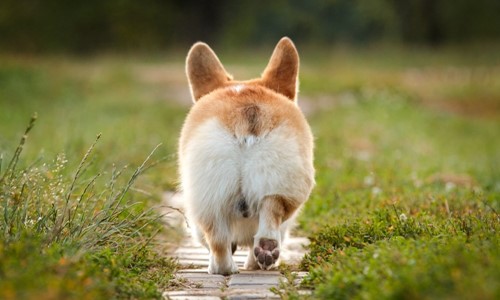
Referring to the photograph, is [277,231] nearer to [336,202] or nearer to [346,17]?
[336,202]

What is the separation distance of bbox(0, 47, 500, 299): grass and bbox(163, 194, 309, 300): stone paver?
154 millimetres

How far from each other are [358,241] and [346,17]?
3622 centimetres

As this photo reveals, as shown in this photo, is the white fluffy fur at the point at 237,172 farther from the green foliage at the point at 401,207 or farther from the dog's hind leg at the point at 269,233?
the green foliage at the point at 401,207

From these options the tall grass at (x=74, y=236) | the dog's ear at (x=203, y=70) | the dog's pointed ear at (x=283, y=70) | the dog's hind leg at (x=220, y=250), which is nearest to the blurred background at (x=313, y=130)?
the tall grass at (x=74, y=236)

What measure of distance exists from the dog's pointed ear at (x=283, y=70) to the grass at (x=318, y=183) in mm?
1126

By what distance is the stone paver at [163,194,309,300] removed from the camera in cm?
467

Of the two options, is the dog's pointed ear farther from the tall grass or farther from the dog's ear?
the tall grass

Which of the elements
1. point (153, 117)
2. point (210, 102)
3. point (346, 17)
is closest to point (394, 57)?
point (346, 17)

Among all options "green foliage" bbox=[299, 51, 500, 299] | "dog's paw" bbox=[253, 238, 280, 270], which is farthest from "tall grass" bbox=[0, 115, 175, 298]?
"green foliage" bbox=[299, 51, 500, 299]

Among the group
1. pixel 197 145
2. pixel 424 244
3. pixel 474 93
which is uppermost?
pixel 197 145

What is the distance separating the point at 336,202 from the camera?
7555mm

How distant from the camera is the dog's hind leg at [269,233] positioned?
4996 mm

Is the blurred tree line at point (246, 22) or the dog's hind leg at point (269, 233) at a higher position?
the blurred tree line at point (246, 22)

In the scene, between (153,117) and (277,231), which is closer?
(277,231)
